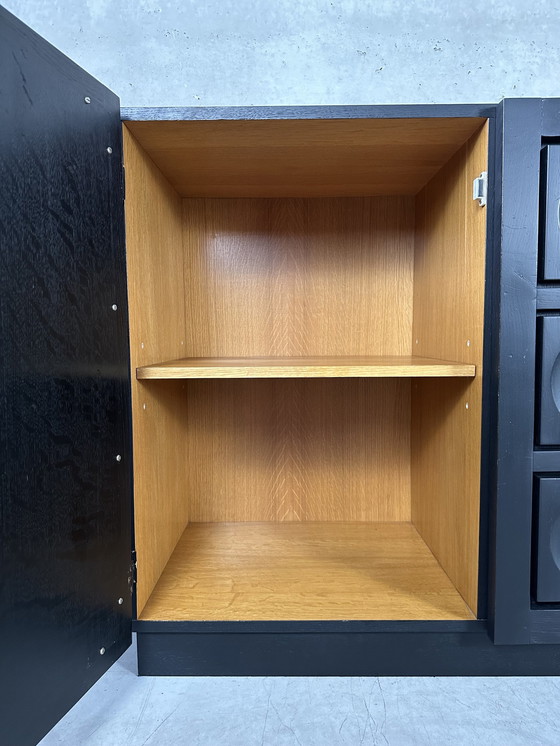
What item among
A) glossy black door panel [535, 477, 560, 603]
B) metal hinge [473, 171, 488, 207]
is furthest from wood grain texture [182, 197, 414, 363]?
glossy black door panel [535, 477, 560, 603]

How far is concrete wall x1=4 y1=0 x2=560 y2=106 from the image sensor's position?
3.82 feet

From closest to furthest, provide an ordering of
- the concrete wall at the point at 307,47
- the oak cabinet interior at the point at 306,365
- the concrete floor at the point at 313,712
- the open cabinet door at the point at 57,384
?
1. the open cabinet door at the point at 57,384
2. the concrete floor at the point at 313,712
3. the oak cabinet interior at the point at 306,365
4. the concrete wall at the point at 307,47

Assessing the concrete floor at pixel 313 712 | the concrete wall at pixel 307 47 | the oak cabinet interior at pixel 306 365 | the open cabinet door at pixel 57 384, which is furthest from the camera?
the concrete wall at pixel 307 47

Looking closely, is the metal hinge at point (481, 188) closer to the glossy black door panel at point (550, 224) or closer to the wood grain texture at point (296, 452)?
the glossy black door panel at point (550, 224)

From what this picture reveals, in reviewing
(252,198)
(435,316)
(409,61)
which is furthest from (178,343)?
(409,61)

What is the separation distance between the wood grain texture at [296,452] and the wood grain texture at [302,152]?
1.62ft

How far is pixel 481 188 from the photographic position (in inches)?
29.2

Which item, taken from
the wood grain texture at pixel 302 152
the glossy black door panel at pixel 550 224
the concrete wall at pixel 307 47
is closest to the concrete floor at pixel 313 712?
the glossy black door panel at pixel 550 224

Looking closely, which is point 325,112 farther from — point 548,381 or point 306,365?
point 548,381

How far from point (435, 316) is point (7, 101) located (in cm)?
83

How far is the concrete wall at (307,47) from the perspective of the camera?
1.17 m

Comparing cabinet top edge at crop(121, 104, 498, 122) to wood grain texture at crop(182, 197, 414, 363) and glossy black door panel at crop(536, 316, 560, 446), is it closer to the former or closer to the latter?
glossy black door panel at crop(536, 316, 560, 446)

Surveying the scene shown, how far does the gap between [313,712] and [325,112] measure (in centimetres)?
95

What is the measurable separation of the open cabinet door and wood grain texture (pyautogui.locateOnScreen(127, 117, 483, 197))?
15 cm
